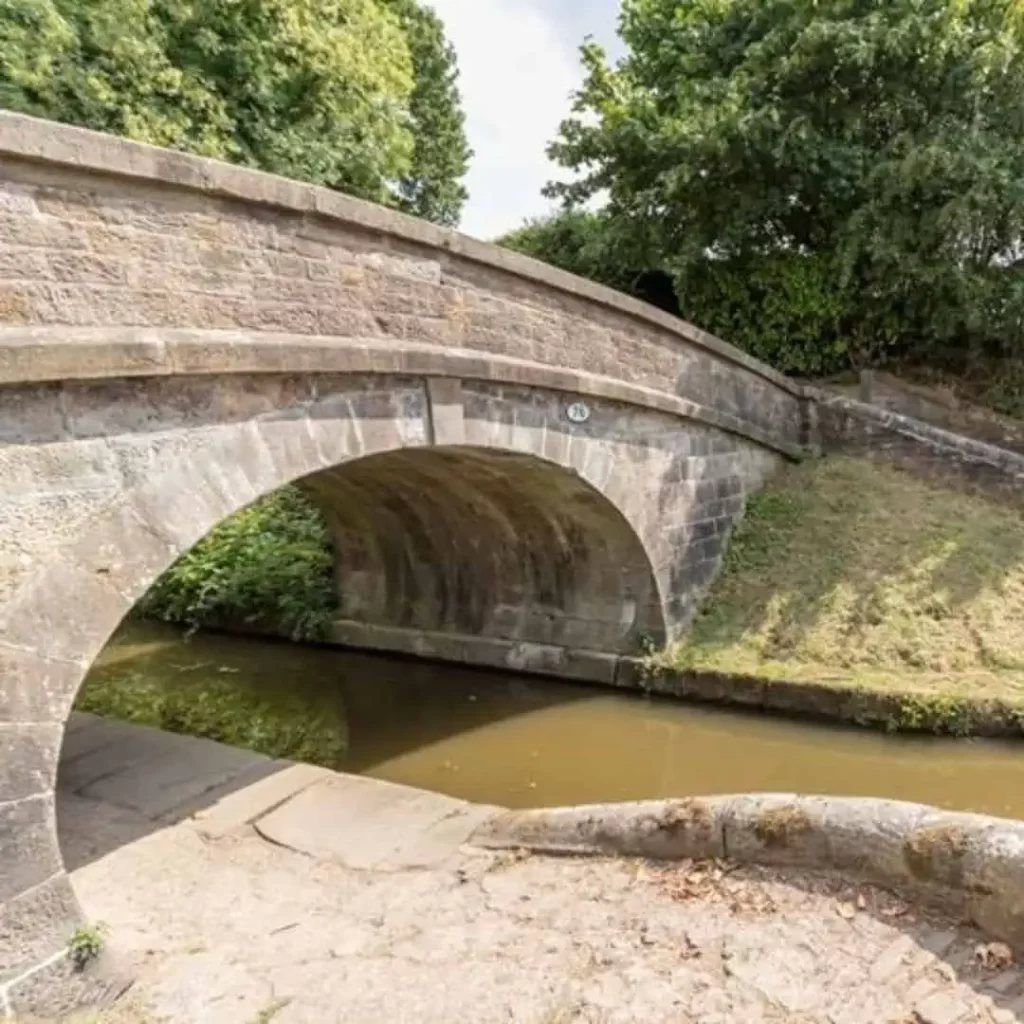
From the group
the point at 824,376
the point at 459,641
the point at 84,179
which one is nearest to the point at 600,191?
the point at 824,376

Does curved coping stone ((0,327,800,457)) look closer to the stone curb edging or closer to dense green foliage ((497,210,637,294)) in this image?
the stone curb edging

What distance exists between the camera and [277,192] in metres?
4.19

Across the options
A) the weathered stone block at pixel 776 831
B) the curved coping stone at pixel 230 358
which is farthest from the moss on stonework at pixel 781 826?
the curved coping stone at pixel 230 358

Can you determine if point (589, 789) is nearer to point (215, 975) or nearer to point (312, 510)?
point (215, 975)

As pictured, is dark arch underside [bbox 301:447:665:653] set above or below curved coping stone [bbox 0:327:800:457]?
below

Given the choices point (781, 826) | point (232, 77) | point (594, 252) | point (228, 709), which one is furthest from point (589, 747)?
point (232, 77)

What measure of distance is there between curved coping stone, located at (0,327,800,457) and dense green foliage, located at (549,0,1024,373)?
568cm

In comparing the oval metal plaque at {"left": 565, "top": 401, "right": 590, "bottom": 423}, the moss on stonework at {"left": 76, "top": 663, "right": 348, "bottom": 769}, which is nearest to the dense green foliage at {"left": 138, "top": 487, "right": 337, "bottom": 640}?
the moss on stonework at {"left": 76, "top": 663, "right": 348, "bottom": 769}

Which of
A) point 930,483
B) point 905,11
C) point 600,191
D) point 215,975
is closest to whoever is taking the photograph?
point 215,975

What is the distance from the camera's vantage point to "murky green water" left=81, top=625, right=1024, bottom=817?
5.57m

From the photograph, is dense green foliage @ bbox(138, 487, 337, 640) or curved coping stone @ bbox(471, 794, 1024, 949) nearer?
curved coping stone @ bbox(471, 794, 1024, 949)

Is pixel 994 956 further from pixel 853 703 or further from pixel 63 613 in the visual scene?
pixel 853 703

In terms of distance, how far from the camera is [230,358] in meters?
3.87

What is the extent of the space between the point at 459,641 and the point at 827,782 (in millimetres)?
4117
